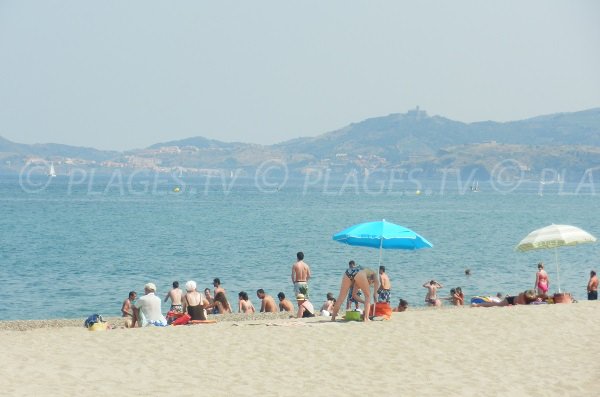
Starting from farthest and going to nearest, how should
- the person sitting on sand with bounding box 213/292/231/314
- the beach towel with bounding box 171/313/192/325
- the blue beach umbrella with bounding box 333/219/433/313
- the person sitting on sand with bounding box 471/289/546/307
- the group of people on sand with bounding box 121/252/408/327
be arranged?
the person sitting on sand with bounding box 213/292/231/314, the person sitting on sand with bounding box 471/289/546/307, the blue beach umbrella with bounding box 333/219/433/313, the beach towel with bounding box 171/313/192/325, the group of people on sand with bounding box 121/252/408/327

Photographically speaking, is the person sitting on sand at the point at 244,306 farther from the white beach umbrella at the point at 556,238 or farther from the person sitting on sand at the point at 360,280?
the white beach umbrella at the point at 556,238

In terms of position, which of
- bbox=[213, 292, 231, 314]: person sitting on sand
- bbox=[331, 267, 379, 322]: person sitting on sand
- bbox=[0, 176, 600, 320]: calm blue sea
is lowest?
bbox=[0, 176, 600, 320]: calm blue sea

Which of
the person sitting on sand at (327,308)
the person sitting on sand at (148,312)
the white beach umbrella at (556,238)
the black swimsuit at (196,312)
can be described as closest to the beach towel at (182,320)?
the black swimsuit at (196,312)

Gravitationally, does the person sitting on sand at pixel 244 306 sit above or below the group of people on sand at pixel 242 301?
below

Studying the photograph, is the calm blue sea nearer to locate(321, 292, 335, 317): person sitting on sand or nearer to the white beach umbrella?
locate(321, 292, 335, 317): person sitting on sand

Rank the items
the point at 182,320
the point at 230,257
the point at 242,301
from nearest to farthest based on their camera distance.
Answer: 1. the point at 182,320
2. the point at 242,301
3. the point at 230,257

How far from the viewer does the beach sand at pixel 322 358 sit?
11977mm

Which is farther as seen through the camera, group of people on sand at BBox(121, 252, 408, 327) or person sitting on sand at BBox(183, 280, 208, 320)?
person sitting on sand at BBox(183, 280, 208, 320)

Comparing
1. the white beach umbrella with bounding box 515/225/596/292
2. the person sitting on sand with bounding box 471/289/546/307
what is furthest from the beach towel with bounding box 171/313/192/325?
the white beach umbrella with bounding box 515/225/596/292

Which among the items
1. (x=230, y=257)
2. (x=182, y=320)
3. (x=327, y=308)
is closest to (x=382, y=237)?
(x=327, y=308)

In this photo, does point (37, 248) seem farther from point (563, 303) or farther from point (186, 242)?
point (563, 303)

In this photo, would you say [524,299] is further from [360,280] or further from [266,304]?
[266,304]

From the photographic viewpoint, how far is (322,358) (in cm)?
1388

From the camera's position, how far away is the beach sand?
12.0 m
